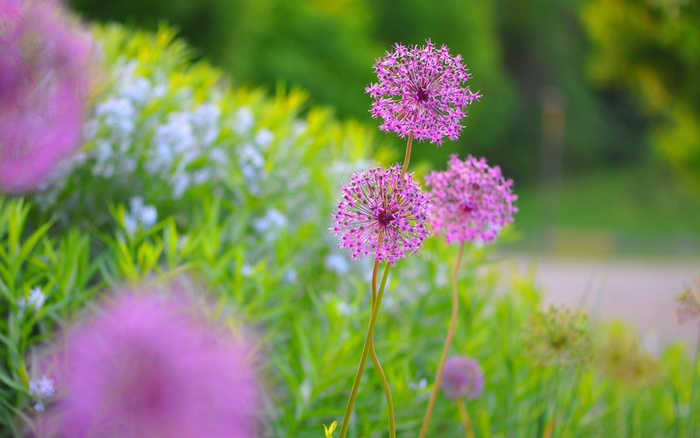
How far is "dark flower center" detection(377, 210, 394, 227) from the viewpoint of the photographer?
2.87 feet

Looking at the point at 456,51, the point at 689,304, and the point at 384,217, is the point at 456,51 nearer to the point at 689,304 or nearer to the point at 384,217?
the point at 689,304

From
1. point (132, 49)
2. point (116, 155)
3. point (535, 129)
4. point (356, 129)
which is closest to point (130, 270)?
point (116, 155)

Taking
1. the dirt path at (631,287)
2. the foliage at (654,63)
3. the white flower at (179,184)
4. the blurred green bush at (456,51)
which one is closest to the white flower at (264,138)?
the white flower at (179,184)

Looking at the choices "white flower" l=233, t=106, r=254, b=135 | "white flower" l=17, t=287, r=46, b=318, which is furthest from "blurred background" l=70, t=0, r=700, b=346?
"white flower" l=17, t=287, r=46, b=318

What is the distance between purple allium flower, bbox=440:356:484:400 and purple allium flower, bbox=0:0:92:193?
2.87 ft

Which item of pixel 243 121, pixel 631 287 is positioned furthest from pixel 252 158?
pixel 631 287

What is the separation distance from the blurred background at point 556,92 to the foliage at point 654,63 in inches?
1.1

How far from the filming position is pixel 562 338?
1.31 m

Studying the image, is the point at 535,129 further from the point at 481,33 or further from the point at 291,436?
the point at 291,436

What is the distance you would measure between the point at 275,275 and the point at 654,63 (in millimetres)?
11876

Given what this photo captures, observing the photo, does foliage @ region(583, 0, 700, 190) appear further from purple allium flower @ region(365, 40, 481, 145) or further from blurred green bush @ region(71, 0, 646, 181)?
purple allium flower @ region(365, 40, 481, 145)

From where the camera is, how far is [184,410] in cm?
45

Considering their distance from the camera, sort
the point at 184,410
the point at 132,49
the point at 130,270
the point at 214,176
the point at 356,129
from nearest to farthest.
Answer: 1. the point at 184,410
2. the point at 130,270
3. the point at 214,176
4. the point at 132,49
5. the point at 356,129

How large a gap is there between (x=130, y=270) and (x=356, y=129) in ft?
7.47
